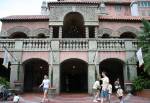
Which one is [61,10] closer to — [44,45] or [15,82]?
[44,45]

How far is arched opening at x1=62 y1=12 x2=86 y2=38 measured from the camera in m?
21.7

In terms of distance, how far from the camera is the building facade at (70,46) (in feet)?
59.7

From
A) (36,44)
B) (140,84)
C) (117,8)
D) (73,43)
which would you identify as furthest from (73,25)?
(117,8)

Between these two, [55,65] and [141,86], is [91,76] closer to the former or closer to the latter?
[55,65]

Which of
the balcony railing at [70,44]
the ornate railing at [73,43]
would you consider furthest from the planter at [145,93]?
the ornate railing at [73,43]

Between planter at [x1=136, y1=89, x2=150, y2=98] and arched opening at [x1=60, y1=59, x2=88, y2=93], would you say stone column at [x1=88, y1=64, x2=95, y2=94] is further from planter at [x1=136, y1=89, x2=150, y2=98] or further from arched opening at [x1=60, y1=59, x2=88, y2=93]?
arched opening at [x1=60, y1=59, x2=88, y2=93]

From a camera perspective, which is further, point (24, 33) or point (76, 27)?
point (76, 27)

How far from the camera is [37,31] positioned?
894 inches

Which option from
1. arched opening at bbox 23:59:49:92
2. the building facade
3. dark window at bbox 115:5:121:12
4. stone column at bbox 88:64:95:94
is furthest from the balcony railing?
dark window at bbox 115:5:121:12

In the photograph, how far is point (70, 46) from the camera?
1859 centimetres

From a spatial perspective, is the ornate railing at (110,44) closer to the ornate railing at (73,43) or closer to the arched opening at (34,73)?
the ornate railing at (73,43)

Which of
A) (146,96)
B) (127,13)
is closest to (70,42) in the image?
(146,96)

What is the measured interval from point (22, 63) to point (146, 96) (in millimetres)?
10337

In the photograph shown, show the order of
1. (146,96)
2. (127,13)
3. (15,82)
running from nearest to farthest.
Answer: (146,96)
(15,82)
(127,13)
